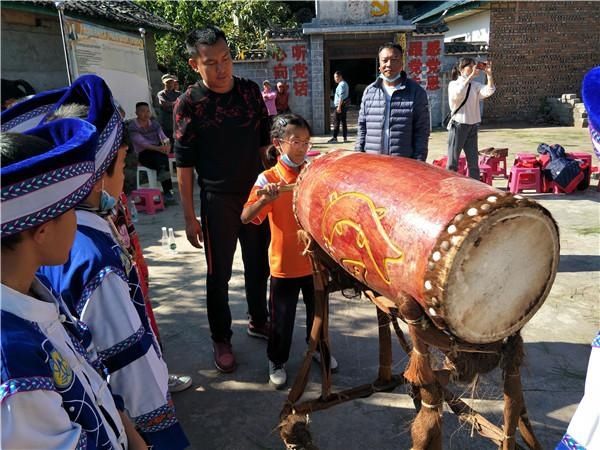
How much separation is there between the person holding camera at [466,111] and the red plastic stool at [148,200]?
163 inches

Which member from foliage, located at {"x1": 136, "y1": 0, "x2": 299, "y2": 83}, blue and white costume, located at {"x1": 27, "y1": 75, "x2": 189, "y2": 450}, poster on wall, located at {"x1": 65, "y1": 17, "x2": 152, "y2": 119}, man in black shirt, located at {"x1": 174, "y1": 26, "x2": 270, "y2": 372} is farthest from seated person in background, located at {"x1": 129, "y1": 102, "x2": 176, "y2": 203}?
foliage, located at {"x1": 136, "y1": 0, "x2": 299, "y2": 83}

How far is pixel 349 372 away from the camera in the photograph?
2814 millimetres

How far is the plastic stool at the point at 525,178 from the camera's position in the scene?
645 cm

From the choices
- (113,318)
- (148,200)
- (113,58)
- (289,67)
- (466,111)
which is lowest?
(148,200)

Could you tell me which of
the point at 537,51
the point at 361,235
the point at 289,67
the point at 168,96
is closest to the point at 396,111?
the point at 361,235

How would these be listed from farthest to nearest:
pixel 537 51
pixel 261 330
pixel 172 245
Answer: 1. pixel 537 51
2. pixel 172 245
3. pixel 261 330

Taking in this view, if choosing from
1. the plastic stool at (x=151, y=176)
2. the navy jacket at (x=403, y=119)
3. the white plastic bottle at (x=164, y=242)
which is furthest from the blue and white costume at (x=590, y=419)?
the plastic stool at (x=151, y=176)

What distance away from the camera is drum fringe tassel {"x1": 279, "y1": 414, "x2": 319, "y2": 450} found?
7.06 ft

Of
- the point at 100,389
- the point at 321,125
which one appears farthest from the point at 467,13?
the point at 100,389

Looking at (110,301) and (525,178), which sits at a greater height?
(110,301)

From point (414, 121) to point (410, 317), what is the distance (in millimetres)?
2444

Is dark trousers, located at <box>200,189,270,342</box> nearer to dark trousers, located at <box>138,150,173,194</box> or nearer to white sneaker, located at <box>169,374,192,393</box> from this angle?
white sneaker, located at <box>169,374,192,393</box>

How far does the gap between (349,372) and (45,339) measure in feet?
6.78

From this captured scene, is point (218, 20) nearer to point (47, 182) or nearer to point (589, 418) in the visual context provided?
point (47, 182)
